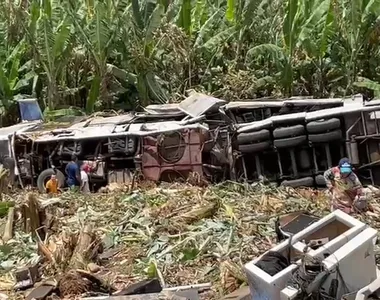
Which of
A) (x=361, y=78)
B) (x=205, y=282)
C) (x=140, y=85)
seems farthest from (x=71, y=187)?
(x=361, y=78)

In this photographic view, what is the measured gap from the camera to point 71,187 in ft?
50.5

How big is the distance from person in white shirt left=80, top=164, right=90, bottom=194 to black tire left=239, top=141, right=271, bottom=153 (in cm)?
313

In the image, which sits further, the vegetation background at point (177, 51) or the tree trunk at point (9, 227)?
the vegetation background at point (177, 51)

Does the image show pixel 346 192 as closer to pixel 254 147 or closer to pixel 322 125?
pixel 322 125

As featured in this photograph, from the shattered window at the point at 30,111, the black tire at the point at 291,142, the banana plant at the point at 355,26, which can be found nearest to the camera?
the black tire at the point at 291,142

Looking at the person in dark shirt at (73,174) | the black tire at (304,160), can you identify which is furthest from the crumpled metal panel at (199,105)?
the person in dark shirt at (73,174)

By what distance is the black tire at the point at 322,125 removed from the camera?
45.8 ft

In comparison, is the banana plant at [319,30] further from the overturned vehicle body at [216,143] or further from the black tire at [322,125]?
the black tire at [322,125]

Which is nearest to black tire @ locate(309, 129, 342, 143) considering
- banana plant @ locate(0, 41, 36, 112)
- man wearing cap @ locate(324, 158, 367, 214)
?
man wearing cap @ locate(324, 158, 367, 214)

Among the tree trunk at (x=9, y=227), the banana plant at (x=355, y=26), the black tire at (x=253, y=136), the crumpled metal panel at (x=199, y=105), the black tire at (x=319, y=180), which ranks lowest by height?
the black tire at (x=319, y=180)

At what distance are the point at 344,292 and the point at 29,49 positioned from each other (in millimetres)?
14572

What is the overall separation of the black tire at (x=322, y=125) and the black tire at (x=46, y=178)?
16.9ft

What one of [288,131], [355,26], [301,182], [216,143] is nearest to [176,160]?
[216,143]

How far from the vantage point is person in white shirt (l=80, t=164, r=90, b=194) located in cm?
1532
